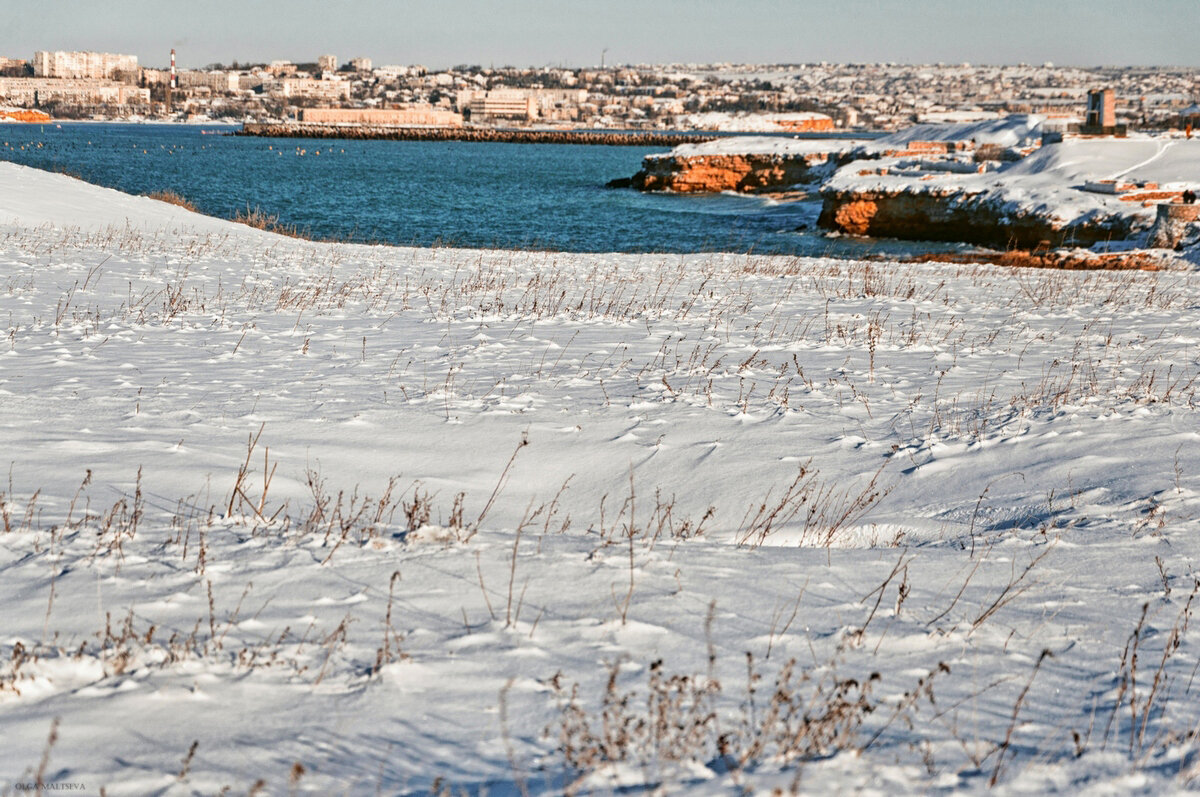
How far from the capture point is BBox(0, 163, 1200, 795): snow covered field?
9.65 feet

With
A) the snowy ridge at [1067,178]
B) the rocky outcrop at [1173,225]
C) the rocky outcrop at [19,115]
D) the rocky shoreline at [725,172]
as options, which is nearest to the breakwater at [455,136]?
the rocky outcrop at [19,115]

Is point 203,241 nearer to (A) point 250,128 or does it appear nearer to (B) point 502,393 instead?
(B) point 502,393

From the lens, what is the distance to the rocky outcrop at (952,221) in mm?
29094

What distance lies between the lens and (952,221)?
34594 millimetres

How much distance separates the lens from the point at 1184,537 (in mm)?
4938

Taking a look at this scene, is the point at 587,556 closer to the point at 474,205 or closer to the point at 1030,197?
the point at 1030,197

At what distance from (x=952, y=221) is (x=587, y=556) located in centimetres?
3333

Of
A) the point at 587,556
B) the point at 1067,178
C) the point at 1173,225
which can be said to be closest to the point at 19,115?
the point at 1067,178

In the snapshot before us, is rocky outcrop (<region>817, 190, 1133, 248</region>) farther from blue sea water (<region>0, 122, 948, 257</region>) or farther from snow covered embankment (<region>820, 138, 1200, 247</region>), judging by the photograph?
blue sea water (<region>0, 122, 948, 257</region>)

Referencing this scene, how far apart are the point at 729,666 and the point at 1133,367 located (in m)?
7.59

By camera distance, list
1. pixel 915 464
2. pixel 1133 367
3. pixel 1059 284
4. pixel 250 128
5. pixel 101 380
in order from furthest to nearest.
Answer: pixel 250 128 < pixel 1059 284 < pixel 1133 367 < pixel 101 380 < pixel 915 464

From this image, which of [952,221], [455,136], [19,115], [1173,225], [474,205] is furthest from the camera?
[19,115]

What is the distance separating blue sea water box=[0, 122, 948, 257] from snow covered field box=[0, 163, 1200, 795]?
1540cm

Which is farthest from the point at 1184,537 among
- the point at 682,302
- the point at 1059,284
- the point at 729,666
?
the point at 1059,284
